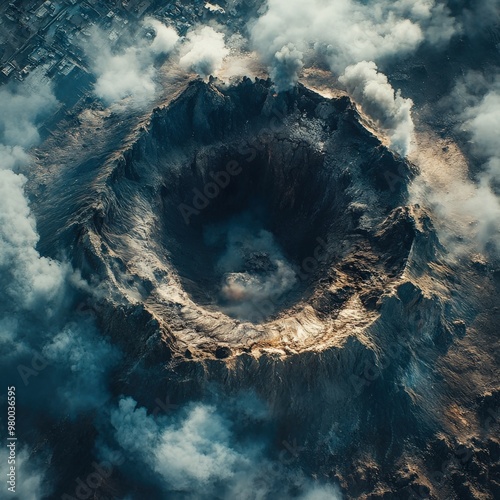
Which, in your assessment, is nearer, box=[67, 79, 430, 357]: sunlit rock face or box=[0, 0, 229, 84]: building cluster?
box=[67, 79, 430, 357]: sunlit rock face

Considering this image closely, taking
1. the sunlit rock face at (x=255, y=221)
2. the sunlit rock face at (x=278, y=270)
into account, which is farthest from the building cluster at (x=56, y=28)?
the sunlit rock face at (x=255, y=221)

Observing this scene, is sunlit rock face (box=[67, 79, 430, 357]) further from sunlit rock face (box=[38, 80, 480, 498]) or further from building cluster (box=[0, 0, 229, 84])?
building cluster (box=[0, 0, 229, 84])

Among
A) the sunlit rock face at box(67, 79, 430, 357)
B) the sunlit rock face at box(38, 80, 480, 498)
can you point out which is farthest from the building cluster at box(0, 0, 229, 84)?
the sunlit rock face at box(67, 79, 430, 357)

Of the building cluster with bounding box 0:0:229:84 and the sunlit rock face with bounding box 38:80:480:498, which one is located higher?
the building cluster with bounding box 0:0:229:84

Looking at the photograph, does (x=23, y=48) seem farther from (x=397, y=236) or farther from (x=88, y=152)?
(x=397, y=236)

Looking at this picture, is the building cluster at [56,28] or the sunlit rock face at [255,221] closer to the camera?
the sunlit rock face at [255,221]

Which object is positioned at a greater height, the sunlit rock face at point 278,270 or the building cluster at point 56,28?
the building cluster at point 56,28

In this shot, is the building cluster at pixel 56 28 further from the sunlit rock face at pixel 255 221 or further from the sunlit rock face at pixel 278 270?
the sunlit rock face at pixel 255 221

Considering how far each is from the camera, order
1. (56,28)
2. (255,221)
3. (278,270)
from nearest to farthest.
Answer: (278,270) < (255,221) < (56,28)

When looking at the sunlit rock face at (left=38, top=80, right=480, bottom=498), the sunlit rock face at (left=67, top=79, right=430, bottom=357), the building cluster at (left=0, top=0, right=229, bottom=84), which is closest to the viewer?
the sunlit rock face at (left=38, top=80, right=480, bottom=498)

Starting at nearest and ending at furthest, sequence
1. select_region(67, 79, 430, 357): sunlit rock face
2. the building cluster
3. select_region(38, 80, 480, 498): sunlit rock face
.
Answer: select_region(38, 80, 480, 498): sunlit rock face < select_region(67, 79, 430, 357): sunlit rock face < the building cluster

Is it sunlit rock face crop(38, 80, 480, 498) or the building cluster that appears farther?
the building cluster

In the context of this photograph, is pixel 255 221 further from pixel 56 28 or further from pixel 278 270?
pixel 56 28

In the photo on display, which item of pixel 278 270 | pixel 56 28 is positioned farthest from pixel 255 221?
pixel 56 28
